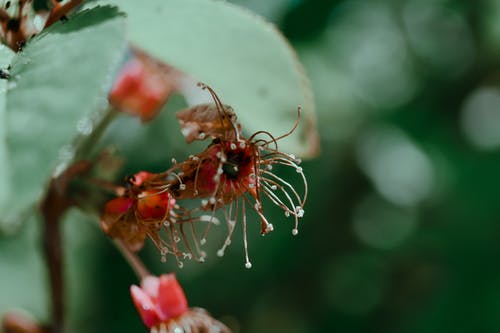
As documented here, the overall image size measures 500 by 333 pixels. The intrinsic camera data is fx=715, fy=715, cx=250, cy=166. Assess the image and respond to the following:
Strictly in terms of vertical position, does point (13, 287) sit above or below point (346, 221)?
above

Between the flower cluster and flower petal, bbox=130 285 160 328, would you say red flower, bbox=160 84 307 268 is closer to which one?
the flower cluster

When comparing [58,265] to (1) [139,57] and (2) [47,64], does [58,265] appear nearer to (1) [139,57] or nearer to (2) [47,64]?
(1) [139,57]

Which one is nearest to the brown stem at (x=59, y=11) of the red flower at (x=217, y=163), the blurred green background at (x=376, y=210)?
the red flower at (x=217, y=163)

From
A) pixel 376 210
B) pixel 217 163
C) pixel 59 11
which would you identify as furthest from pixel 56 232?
pixel 376 210

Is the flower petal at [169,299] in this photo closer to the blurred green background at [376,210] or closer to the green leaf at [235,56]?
the green leaf at [235,56]

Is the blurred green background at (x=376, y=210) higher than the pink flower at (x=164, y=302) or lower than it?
lower

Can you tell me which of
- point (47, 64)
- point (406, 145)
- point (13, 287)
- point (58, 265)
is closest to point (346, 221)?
point (406, 145)
